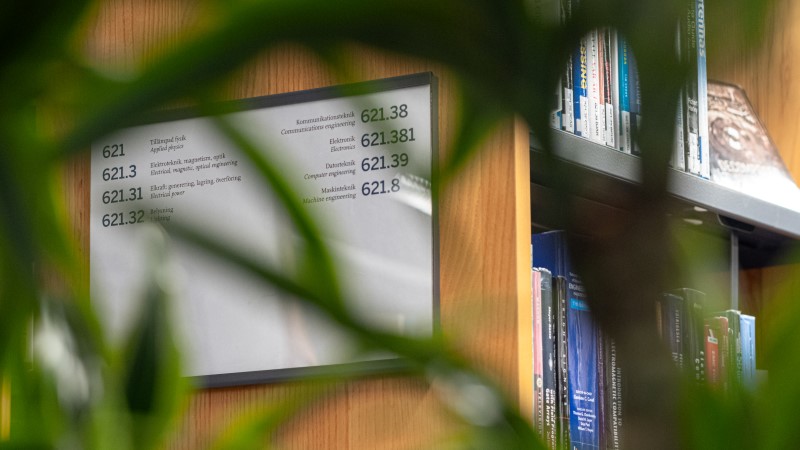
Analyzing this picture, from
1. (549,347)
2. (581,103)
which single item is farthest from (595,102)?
(549,347)

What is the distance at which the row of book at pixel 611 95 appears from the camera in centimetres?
14

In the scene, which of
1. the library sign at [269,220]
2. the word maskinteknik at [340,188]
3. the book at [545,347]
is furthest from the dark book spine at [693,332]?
the book at [545,347]

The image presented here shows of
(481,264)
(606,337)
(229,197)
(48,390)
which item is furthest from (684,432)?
(229,197)

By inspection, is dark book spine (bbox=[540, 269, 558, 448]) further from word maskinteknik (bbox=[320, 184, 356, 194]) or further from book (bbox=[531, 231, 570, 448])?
word maskinteknik (bbox=[320, 184, 356, 194])

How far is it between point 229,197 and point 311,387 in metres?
1.12

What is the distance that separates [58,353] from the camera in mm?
240

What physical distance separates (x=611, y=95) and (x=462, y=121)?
132cm

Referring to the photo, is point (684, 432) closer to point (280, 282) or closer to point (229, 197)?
point (280, 282)

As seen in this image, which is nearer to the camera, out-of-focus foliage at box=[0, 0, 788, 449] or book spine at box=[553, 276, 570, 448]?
out-of-focus foliage at box=[0, 0, 788, 449]

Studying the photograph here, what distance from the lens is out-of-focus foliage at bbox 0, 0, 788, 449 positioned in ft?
0.46

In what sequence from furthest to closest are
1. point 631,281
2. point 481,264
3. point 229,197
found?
point 229,197 < point 481,264 < point 631,281

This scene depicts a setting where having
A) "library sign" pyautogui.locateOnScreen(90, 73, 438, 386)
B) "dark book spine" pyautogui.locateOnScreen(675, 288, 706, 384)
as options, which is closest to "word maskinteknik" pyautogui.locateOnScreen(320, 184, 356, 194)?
"library sign" pyautogui.locateOnScreen(90, 73, 438, 386)

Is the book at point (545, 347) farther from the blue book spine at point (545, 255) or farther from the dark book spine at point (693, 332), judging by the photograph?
the dark book spine at point (693, 332)

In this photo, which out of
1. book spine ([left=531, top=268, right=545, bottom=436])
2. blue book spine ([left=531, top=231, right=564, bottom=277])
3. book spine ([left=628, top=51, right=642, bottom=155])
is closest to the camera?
book spine ([left=628, top=51, right=642, bottom=155])
